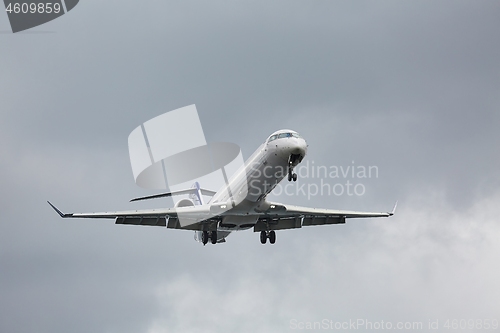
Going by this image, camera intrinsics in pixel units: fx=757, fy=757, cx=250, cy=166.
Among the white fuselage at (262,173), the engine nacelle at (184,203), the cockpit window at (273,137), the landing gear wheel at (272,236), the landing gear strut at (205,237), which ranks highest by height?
the cockpit window at (273,137)

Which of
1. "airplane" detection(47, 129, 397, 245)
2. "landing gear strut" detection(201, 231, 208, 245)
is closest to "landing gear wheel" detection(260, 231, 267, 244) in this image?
"airplane" detection(47, 129, 397, 245)

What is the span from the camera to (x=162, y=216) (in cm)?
5572

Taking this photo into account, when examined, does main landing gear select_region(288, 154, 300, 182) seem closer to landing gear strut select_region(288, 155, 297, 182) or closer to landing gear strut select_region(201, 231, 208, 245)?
landing gear strut select_region(288, 155, 297, 182)

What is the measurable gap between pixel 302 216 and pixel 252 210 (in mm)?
6590

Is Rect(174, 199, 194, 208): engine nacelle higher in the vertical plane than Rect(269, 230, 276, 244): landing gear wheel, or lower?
higher

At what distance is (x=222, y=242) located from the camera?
198 ft

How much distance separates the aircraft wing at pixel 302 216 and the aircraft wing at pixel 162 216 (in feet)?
15.5

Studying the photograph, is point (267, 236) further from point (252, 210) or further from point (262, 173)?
point (262, 173)

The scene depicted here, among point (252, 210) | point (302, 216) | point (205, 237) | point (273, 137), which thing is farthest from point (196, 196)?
point (273, 137)

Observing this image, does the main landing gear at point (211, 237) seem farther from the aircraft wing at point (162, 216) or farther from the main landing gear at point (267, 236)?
the main landing gear at point (267, 236)

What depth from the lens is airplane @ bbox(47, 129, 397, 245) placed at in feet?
158

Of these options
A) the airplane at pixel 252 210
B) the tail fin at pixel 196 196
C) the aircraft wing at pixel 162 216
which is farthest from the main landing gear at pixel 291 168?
the tail fin at pixel 196 196

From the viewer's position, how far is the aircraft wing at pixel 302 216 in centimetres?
5506

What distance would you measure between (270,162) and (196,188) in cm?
1897
